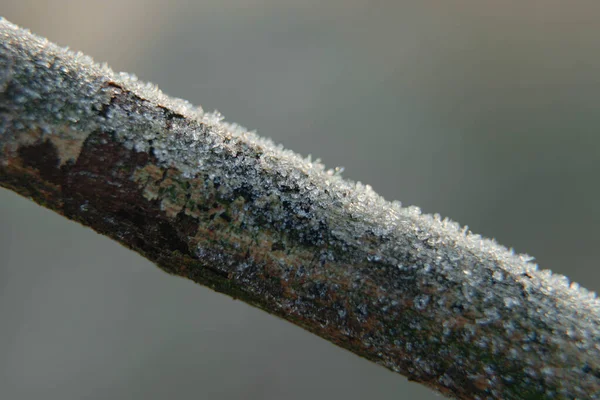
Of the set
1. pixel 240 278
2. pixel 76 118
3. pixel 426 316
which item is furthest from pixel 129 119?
pixel 426 316

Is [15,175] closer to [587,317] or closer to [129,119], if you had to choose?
[129,119]

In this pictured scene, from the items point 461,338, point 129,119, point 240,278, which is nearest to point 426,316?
point 461,338

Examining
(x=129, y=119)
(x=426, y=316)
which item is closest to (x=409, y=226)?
(x=426, y=316)

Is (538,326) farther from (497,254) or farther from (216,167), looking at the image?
(216,167)

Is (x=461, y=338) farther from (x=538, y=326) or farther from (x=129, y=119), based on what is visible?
(x=129, y=119)
